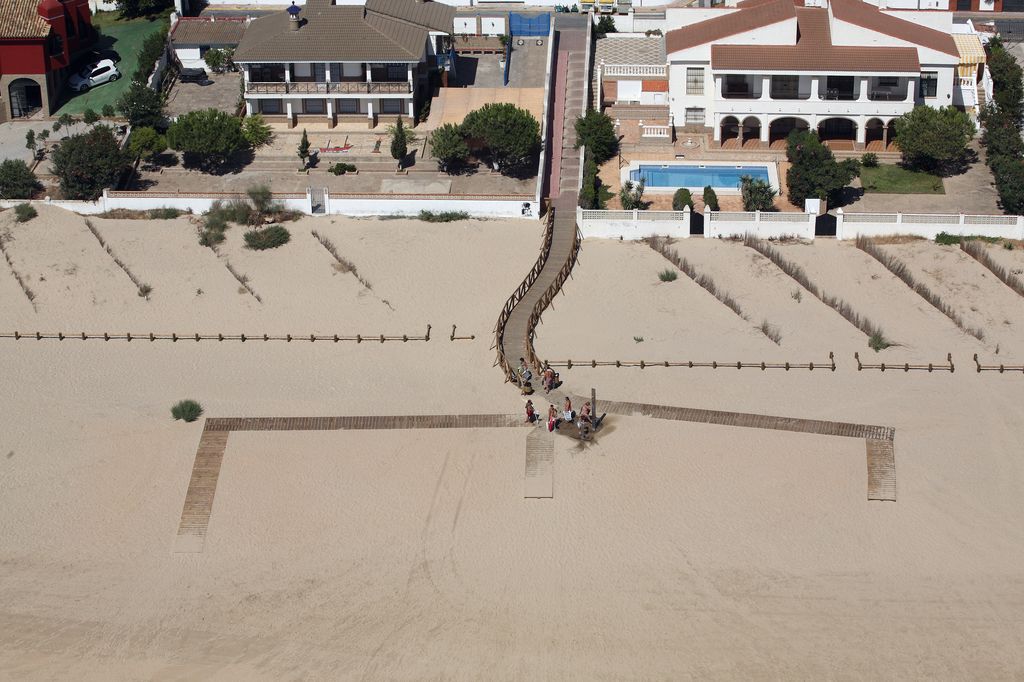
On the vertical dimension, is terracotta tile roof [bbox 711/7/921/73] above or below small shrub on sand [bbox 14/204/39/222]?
above

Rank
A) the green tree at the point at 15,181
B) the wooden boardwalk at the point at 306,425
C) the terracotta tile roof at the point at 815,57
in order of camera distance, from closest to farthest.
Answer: the wooden boardwalk at the point at 306,425, the green tree at the point at 15,181, the terracotta tile roof at the point at 815,57

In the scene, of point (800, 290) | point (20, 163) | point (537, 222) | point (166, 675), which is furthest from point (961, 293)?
point (20, 163)

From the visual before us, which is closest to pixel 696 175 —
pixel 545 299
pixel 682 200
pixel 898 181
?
pixel 682 200

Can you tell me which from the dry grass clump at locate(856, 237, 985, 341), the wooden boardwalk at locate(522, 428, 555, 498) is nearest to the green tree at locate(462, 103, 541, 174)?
the dry grass clump at locate(856, 237, 985, 341)

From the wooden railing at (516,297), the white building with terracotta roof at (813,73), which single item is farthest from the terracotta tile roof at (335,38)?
the wooden railing at (516,297)

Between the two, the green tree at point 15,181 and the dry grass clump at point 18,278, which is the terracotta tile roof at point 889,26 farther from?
the dry grass clump at point 18,278

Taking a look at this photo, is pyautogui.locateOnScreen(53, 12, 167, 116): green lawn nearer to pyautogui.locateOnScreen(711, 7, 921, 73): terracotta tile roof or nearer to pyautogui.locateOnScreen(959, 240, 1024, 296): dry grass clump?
pyautogui.locateOnScreen(711, 7, 921, 73): terracotta tile roof

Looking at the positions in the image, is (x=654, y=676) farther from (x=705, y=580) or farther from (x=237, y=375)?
(x=237, y=375)
